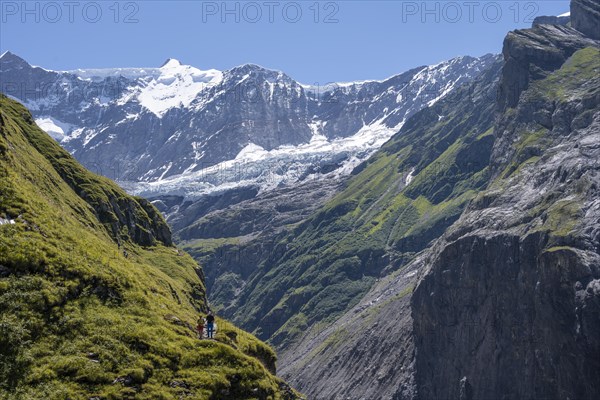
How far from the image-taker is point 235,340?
67188mm

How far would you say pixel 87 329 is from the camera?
53781mm

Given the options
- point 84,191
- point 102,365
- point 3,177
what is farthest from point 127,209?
point 102,365

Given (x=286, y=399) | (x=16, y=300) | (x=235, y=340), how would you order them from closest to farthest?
(x=16, y=300) < (x=286, y=399) < (x=235, y=340)

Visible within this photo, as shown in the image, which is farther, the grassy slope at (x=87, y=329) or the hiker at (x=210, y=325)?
the hiker at (x=210, y=325)

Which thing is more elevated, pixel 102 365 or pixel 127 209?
pixel 127 209

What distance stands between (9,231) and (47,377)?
13.4 metres

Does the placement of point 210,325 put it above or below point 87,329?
below

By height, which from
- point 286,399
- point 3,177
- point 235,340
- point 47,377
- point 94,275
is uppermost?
point 3,177

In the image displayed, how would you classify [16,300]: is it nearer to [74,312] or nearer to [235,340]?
[74,312]

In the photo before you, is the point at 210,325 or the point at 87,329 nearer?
the point at 87,329

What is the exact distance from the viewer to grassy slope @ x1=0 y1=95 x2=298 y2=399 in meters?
49.7

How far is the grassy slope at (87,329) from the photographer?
4972cm

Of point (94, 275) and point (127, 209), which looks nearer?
point (94, 275)

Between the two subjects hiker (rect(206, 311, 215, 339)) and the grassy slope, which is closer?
the grassy slope
